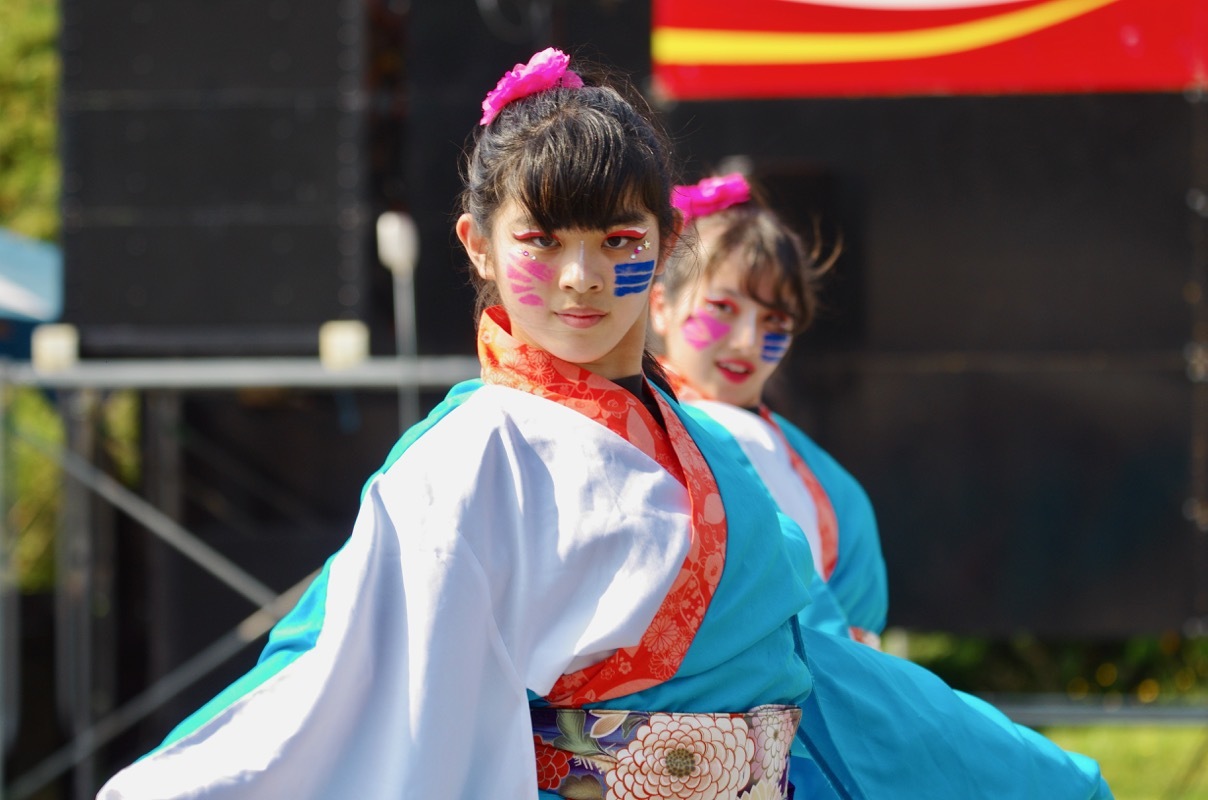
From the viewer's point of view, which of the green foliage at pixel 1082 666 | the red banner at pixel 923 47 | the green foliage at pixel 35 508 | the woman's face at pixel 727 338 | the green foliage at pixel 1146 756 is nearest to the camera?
the woman's face at pixel 727 338

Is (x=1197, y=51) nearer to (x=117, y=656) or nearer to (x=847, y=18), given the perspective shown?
(x=847, y=18)

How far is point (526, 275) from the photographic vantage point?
5.19 feet

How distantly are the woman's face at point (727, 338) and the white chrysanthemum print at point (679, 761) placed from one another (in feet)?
2.91

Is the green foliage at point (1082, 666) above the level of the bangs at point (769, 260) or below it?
below

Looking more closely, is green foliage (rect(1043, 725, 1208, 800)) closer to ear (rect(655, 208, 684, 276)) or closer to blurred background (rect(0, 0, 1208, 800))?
blurred background (rect(0, 0, 1208, 800))

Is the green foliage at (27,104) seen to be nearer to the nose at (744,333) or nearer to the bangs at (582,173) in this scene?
the nose at (744,333)

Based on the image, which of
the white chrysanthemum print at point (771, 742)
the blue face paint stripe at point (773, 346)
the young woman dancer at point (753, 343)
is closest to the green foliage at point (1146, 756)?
the young woman dancer at point (753, 343)

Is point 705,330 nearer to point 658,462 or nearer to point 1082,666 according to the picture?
point 658,462

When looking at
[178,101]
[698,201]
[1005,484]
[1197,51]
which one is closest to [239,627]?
[178,101]

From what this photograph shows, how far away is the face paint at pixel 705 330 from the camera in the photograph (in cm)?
236

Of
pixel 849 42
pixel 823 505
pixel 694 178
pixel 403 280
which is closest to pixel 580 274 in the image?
pixel 823 505

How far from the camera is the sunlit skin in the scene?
1.57 metres

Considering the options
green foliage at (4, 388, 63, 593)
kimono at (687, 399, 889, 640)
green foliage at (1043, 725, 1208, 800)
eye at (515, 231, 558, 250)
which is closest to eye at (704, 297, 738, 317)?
kimono at (687, 399, 889, 640)

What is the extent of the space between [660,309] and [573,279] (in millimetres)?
909
